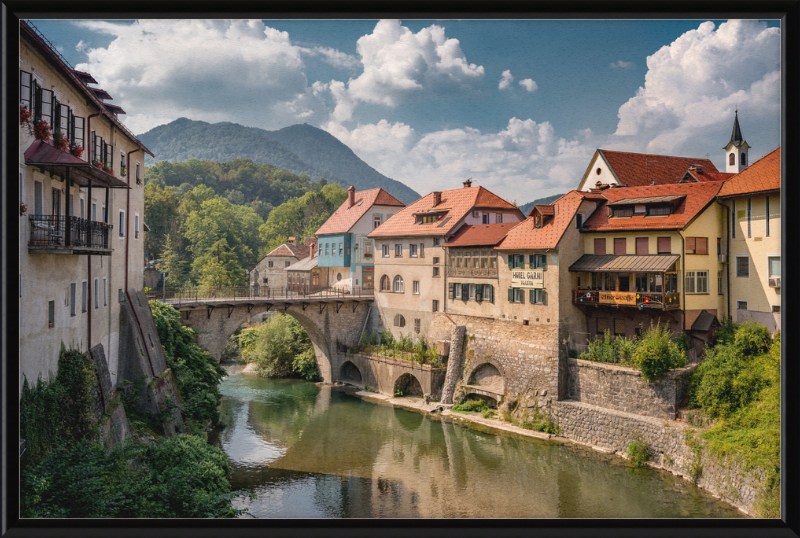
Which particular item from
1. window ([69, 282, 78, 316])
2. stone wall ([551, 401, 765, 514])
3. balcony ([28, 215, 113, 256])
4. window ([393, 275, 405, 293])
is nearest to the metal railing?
balcony ([28, 215, 113, 256])

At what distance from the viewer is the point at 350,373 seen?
30.5 m

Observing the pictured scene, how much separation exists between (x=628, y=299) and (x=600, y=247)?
8.29 ft

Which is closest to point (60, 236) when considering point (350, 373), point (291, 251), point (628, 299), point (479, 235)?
point (628, 299)

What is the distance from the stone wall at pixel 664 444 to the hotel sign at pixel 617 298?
3745mm

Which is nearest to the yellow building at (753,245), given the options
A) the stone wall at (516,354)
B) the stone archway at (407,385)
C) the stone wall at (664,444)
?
the stone wall at (664,444)

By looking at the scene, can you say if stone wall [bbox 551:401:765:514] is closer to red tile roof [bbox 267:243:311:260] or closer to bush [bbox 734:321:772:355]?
bush [bbox 734:321:772:355]

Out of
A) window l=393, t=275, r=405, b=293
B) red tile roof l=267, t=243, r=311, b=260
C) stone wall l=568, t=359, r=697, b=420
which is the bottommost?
stone wall l=568, t=359, r=697, b=420

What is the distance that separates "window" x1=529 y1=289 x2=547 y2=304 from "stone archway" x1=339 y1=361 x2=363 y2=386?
11268mm

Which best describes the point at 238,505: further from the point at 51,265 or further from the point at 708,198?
the point at 708,198

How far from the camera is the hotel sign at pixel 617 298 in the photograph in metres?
19.4

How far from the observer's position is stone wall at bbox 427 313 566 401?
20891mm

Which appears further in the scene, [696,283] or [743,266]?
[696,283]

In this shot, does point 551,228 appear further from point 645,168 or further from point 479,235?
point 645,168

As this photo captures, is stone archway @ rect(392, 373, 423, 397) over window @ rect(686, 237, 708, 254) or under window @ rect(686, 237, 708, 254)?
under
